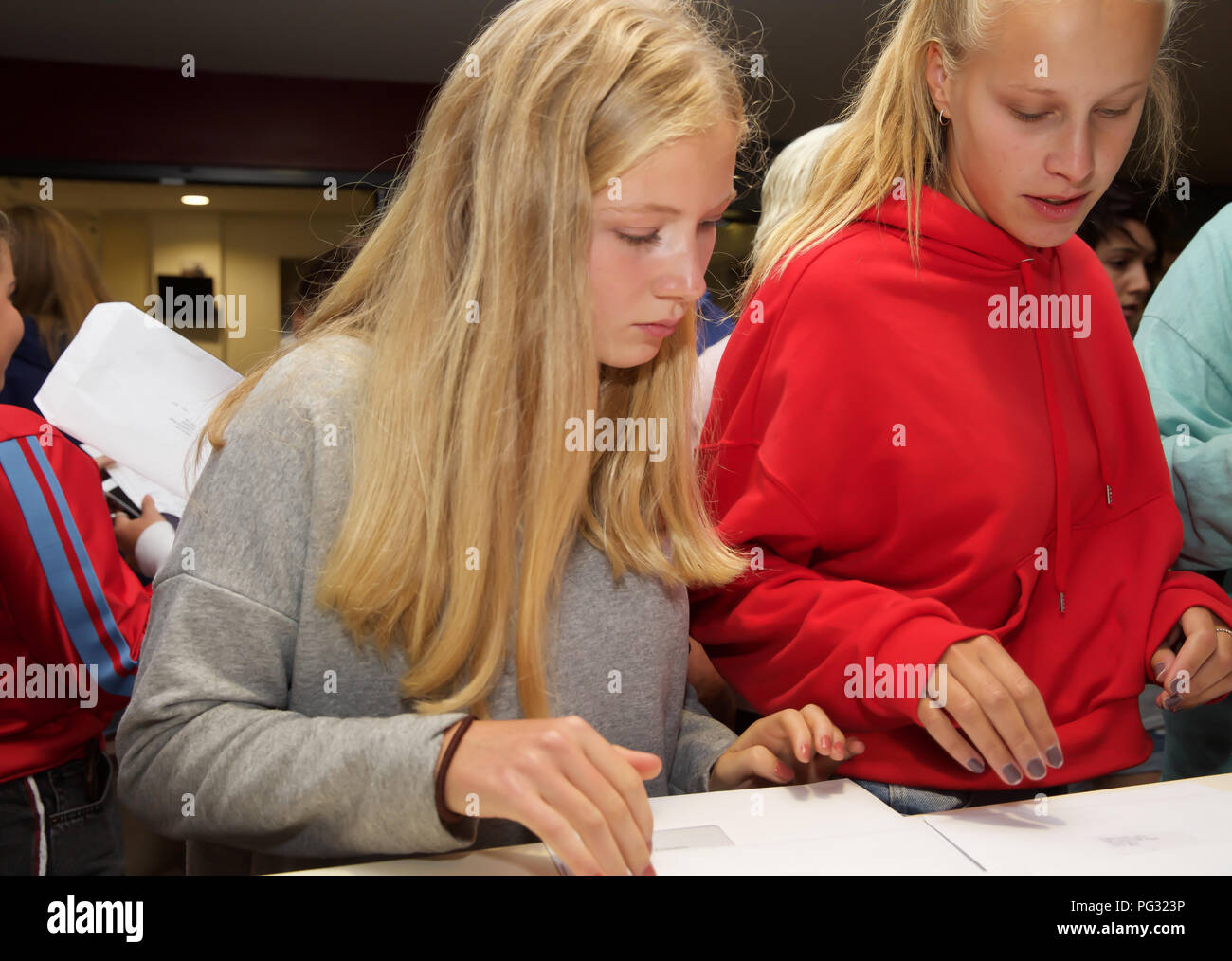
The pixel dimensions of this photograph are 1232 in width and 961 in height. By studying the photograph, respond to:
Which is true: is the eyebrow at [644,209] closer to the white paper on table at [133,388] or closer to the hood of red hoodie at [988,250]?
the hood of red hoodie at [988,250]

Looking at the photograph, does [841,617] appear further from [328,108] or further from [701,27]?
[328,108]

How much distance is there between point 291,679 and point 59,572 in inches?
23.7

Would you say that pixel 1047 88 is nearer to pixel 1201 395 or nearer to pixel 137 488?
pixel 1201 395

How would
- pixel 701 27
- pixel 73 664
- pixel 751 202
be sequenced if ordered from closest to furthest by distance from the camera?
pixel 701 27 < pixel 73 664 < pixel 751 202

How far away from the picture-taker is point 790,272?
109 cm

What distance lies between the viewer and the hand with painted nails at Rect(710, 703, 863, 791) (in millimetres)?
947

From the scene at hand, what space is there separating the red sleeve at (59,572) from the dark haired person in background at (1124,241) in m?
2.12

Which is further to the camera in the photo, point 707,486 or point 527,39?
point 707,486

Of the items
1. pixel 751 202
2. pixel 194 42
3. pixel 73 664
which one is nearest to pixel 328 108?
pixel 194 42

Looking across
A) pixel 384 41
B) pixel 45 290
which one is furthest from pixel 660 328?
pixel 384 41

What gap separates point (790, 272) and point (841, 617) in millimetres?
367

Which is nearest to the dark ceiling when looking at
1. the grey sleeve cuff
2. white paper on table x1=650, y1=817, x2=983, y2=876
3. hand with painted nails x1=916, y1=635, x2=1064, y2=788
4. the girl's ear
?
the girl's ear

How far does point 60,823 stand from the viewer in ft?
4.25

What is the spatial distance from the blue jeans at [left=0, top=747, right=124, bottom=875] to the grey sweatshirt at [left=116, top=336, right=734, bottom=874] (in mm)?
434
